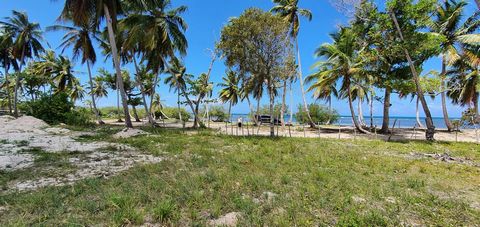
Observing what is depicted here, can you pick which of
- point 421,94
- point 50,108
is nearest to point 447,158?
point 421,94

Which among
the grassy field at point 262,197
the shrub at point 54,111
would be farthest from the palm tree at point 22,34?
the grassy field at point 262,197

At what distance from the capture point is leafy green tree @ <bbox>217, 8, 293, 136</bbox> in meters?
12.9

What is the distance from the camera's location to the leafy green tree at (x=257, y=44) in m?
12.9

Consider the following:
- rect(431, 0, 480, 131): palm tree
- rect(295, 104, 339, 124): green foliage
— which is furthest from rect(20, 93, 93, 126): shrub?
rect(431, 0, 480, 131): palm tree

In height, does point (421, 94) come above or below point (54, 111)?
above

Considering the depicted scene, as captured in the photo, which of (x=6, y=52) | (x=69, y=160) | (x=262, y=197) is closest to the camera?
(x=262, y=197)

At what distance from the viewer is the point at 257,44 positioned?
1330cm

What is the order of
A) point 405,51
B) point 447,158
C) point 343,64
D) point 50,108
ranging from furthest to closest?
point 50,108 < point 343,64 < point 405,51 < point 447,158

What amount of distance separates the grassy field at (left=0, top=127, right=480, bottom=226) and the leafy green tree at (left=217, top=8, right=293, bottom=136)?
803 cm

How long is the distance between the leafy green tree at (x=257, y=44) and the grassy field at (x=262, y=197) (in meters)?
8.03

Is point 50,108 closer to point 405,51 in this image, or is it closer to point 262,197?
point 262,197

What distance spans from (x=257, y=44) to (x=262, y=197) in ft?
34.2

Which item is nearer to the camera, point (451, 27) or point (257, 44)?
point (257, 44)

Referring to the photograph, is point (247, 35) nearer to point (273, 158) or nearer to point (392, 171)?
point (273, 158)
